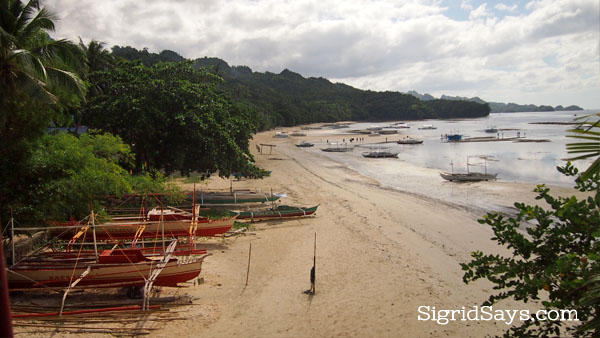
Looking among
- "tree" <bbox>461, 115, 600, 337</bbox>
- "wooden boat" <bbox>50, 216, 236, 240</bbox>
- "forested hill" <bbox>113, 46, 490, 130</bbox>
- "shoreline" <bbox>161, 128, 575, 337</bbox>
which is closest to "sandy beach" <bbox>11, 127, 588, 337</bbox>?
"shoreline" <bbox>161, 128, 575, 337</bbox>

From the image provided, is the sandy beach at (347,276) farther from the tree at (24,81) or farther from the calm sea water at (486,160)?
the calm sea water at (486,160)

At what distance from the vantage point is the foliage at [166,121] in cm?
2062

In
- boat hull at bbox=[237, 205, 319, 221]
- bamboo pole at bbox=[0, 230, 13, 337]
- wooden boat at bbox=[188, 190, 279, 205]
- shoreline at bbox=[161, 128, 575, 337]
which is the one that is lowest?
shoreline at bbox=[161, 128, 575, 337]

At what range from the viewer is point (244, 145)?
25672mm

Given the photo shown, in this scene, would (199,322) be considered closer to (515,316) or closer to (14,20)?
(515,316)

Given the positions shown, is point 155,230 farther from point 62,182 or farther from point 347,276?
point 347,276

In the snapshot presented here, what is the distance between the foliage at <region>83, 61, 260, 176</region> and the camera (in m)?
20.6

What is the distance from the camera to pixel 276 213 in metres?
20.5

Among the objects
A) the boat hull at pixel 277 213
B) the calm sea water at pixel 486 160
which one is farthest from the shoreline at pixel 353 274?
the calm sea water at pixel 486 160

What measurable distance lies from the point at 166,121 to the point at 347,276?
1299 centimetres

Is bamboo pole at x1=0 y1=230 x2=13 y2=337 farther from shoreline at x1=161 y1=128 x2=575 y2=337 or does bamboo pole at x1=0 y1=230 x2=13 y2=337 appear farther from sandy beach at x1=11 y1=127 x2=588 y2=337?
shoreline at x1=161 y1=128 x2=575 y2=337

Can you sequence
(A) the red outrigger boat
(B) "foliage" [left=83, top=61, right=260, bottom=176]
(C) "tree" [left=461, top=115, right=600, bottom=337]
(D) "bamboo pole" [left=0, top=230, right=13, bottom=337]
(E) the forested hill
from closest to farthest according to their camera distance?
(D) "bamboo pole" [left=0, top=230, right=13, bottom=337], (C) "tree" [left=461, top=115, right=600, bottom=337], (A) the red outrigger boat, (B) "foliage" [left=83, top=61, right=260, bottom=176], (E) the forested hill

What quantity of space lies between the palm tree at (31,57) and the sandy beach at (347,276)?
25.6 ft

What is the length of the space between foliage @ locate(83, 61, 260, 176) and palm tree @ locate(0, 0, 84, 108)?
16.3 ft
